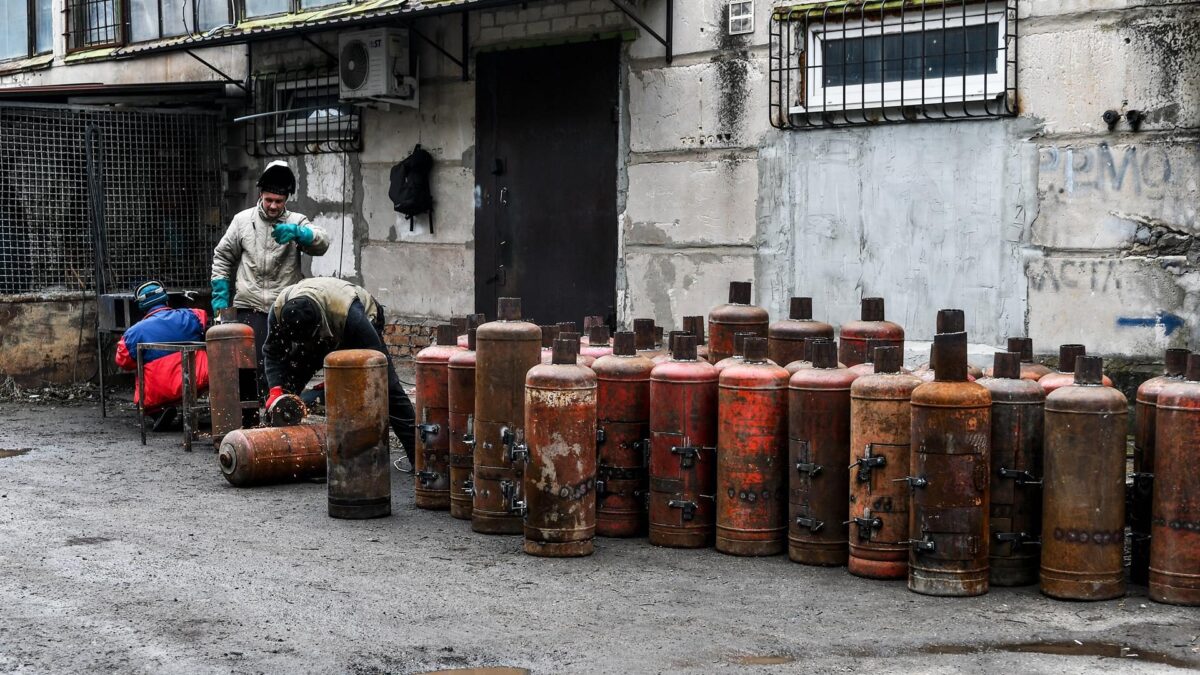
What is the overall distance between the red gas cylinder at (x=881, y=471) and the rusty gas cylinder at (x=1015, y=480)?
387mm

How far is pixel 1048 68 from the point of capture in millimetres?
8898

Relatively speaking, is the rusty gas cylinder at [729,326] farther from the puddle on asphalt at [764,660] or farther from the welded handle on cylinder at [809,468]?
the puddle on asphalt at [764,660]

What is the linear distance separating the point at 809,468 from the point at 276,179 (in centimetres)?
562

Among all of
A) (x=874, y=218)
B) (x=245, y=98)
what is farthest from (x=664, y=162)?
(x=245, y=98)

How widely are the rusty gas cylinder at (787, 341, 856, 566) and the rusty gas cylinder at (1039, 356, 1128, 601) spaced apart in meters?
1.00

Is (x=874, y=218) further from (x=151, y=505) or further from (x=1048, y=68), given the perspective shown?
(x=151, y=505)

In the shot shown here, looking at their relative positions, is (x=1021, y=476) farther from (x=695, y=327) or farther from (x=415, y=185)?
(x=415, y=185)

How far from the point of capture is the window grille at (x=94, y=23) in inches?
648

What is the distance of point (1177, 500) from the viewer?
5.80 meters

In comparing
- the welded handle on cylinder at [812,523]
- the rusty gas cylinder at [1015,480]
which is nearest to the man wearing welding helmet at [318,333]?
the welded handle on cylinder at [812,523]

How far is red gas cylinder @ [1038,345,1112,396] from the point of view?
639 cm

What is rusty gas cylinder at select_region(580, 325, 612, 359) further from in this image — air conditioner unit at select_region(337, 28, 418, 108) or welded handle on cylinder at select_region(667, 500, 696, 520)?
air conditioner unit at select_region(337, 28, 418, 108)

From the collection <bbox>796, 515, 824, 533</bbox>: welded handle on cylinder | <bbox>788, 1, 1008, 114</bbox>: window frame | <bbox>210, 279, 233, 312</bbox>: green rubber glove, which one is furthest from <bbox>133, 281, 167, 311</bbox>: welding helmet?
<bbox>796, 515, 824, 533</bbox>: welded handle on cylinder

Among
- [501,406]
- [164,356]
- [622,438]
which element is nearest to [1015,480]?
[622,438]
